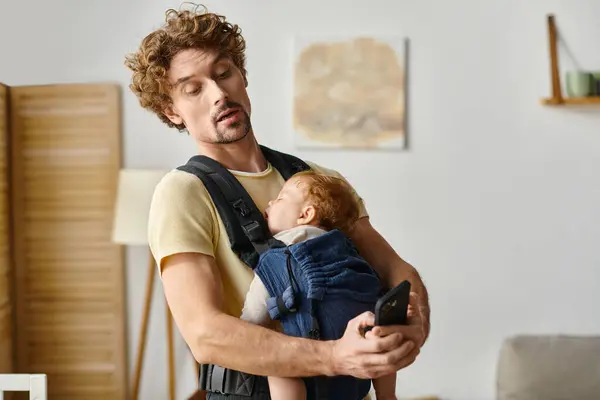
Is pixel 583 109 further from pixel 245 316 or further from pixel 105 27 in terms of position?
pixel 245 316

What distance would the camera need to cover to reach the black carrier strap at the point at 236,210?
1162 mm

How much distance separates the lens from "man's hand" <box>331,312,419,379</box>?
1.02 m

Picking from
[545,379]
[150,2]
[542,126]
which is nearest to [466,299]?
[545,379]

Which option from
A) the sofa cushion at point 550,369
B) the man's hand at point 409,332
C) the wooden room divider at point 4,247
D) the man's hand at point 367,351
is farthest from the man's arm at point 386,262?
the wooden room divider at point 4,247

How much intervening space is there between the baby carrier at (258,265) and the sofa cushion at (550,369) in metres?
2.45

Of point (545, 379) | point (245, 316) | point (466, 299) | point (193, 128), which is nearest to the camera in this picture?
point (245, 316)

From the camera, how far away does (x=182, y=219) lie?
1146 mm

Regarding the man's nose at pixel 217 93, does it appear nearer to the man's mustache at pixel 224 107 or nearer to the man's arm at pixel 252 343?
the man's mustache at pixel 224 107

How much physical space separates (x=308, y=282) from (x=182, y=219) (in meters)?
0.21

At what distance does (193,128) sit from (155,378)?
280 centimetres

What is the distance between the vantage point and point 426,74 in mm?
3617

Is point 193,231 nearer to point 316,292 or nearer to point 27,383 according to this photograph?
point 316,292

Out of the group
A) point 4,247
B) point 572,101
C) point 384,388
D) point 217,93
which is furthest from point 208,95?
point 4,247

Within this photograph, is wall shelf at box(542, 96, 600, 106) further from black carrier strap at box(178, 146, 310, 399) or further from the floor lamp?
black carrier strap at box(178, 146, 310, 399)
